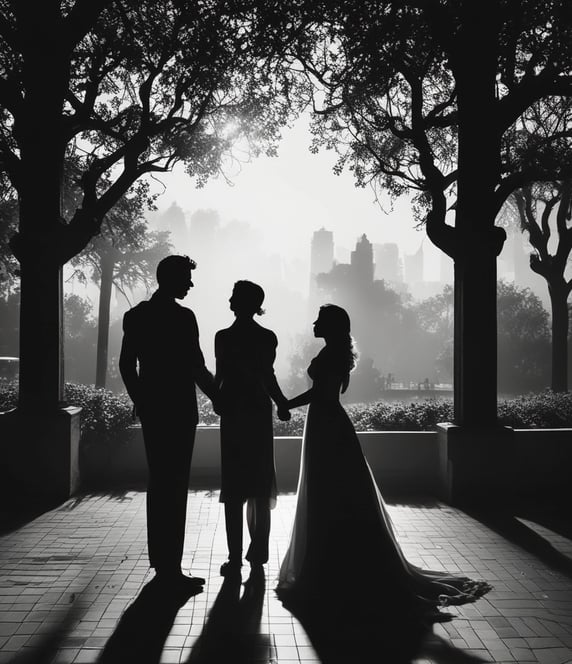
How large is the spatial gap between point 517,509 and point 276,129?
8.47 meters

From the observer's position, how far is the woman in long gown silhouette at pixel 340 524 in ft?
13.6

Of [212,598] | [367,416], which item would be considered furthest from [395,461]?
[212,598]

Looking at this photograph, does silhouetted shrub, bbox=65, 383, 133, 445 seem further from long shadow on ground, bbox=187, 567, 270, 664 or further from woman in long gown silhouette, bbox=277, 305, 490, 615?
woman in long gown silhouette, bbox=277, 305, 490, 615

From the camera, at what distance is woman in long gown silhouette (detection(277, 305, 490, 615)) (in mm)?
4156

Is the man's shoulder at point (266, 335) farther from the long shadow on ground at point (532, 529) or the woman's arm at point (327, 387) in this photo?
the long shadow on ground at point (532, 529)

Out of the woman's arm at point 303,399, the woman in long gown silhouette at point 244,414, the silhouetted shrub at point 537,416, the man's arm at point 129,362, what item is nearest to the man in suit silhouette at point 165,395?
the man's arm at point 129,362

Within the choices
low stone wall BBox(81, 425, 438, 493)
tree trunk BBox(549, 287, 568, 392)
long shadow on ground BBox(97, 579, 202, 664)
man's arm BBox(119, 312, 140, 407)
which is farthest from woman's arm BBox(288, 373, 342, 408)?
tree trunk BBox(549, 287, 568, 392)

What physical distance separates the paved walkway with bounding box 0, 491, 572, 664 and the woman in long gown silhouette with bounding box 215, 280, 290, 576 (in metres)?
0.55

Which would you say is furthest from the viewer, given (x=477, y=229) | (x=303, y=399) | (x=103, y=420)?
(x=103, y=420)

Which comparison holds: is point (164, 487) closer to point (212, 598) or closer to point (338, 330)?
point (212, 598)

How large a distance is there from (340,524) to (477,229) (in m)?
4.72

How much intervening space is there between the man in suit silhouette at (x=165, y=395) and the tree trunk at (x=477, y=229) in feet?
14.5

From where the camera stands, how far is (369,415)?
989cm

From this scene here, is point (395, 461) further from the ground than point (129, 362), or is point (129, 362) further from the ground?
point (129, 362)
